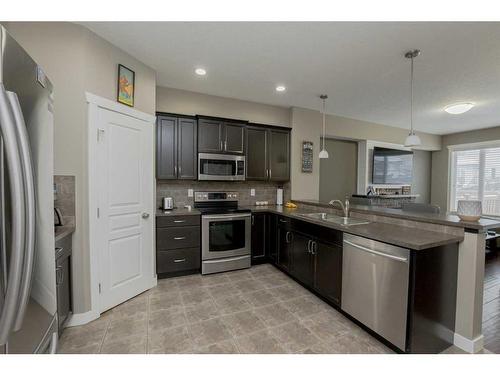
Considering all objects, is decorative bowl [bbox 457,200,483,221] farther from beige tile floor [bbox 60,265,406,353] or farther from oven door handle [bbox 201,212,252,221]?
oven door handle [bbox 201,212,252,221]

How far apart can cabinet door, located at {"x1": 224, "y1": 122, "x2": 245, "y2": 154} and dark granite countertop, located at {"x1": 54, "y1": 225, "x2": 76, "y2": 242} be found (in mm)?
2216

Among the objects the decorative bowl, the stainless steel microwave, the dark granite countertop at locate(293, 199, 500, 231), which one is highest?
→ the stainless steel microwave

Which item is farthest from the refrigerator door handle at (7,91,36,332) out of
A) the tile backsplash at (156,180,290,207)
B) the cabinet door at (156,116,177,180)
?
the tile backsplash at (156,180,290,207)

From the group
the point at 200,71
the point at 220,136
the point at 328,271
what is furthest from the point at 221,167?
the point at 328,271

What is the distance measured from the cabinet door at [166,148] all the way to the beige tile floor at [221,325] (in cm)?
153

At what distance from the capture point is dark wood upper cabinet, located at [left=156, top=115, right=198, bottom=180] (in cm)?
321

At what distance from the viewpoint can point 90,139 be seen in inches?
83.9

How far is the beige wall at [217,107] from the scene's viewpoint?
3402 mm

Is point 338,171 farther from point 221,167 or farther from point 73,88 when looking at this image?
point 73,88

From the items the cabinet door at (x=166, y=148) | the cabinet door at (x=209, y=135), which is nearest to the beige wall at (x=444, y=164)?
the cabinet door at (x=209, y=135)

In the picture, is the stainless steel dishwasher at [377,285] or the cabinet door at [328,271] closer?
the stainless steel dishwasher at [377,285]

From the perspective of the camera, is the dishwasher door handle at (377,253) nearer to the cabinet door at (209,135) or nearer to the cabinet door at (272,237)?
the cabinet door at (272,237)
